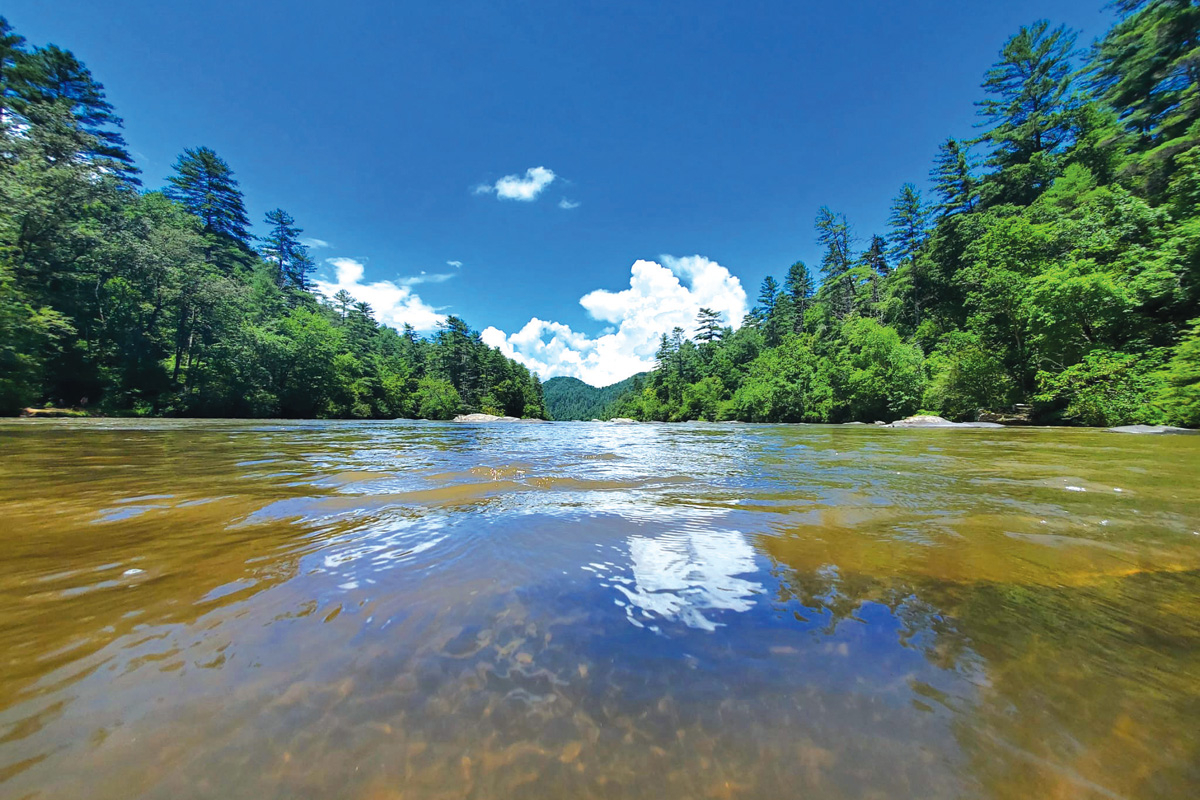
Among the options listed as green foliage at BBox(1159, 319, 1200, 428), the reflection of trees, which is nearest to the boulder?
green foliage at BBox(1159, 319, 1200, 428)

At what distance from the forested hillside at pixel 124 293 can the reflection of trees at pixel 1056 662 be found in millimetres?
28742

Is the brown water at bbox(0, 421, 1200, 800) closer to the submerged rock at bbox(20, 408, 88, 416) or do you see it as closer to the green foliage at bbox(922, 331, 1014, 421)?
the green foliage at bbox(922, 331, 1014, 421)

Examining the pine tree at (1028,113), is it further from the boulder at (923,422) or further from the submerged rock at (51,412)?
the submerged rock at (51,412)

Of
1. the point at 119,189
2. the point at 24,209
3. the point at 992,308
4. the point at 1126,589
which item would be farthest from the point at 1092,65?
the point at 119,189

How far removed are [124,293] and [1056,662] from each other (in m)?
42.0

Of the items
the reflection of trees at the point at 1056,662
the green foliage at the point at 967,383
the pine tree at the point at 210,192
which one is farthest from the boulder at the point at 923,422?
the pine tree at the point at 210,192

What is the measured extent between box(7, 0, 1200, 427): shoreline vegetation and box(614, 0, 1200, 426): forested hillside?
0.11 meters

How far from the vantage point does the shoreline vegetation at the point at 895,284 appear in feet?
48.7

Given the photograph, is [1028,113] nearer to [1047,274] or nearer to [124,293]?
[1047,274]

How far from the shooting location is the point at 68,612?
199cm

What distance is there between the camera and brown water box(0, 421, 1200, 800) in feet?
3.69

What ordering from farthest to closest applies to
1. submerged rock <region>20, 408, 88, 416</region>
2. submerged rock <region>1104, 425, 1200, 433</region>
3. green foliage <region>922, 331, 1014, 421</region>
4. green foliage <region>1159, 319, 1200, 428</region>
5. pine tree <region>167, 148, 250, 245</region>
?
pine tree <region>167, 148, 250, 245</region>, green foliage <region>922, 331, 1014, 421</region>, submerged rock <region>20, 408, 88, 416</region>, green foliage <region>1159, 319, 1200, 428</region>, submerged rock <region>1104, 425, 1200, 433</region>

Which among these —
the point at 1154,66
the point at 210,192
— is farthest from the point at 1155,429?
the point at 210,192

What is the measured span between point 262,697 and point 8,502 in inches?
207
